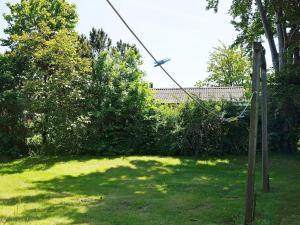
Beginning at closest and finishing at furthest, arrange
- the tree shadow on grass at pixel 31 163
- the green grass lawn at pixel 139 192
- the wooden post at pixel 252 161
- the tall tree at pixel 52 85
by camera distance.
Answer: the wooden post at pixel 252 161, the green grass lawn at pixel 139 192, the tree shadow on grass at pixel 31 163, the tall tree at pixel 52 85

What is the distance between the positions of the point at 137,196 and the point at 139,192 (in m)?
0.52

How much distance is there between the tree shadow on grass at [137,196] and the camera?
25.7 feet

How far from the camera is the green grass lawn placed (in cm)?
772

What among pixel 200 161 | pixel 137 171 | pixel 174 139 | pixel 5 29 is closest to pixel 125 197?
pixel 137 171

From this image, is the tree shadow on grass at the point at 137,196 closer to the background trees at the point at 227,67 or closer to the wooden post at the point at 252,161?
the wooden post at the point at 252,161

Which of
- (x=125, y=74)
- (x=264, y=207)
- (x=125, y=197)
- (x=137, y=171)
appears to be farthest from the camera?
(x=125, y=74)

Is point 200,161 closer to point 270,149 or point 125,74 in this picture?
point 270,149

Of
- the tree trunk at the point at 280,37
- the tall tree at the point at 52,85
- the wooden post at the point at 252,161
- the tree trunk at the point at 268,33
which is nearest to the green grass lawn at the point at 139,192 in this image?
the wooden post at the point at 252,161

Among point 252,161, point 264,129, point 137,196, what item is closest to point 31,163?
point 137,196

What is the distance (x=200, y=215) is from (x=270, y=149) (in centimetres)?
1118

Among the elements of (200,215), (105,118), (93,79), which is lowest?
(200,215)

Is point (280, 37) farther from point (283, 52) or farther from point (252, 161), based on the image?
point (252, 161)

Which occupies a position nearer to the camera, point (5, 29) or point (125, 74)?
point (125, 74)

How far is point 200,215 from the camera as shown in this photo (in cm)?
791
